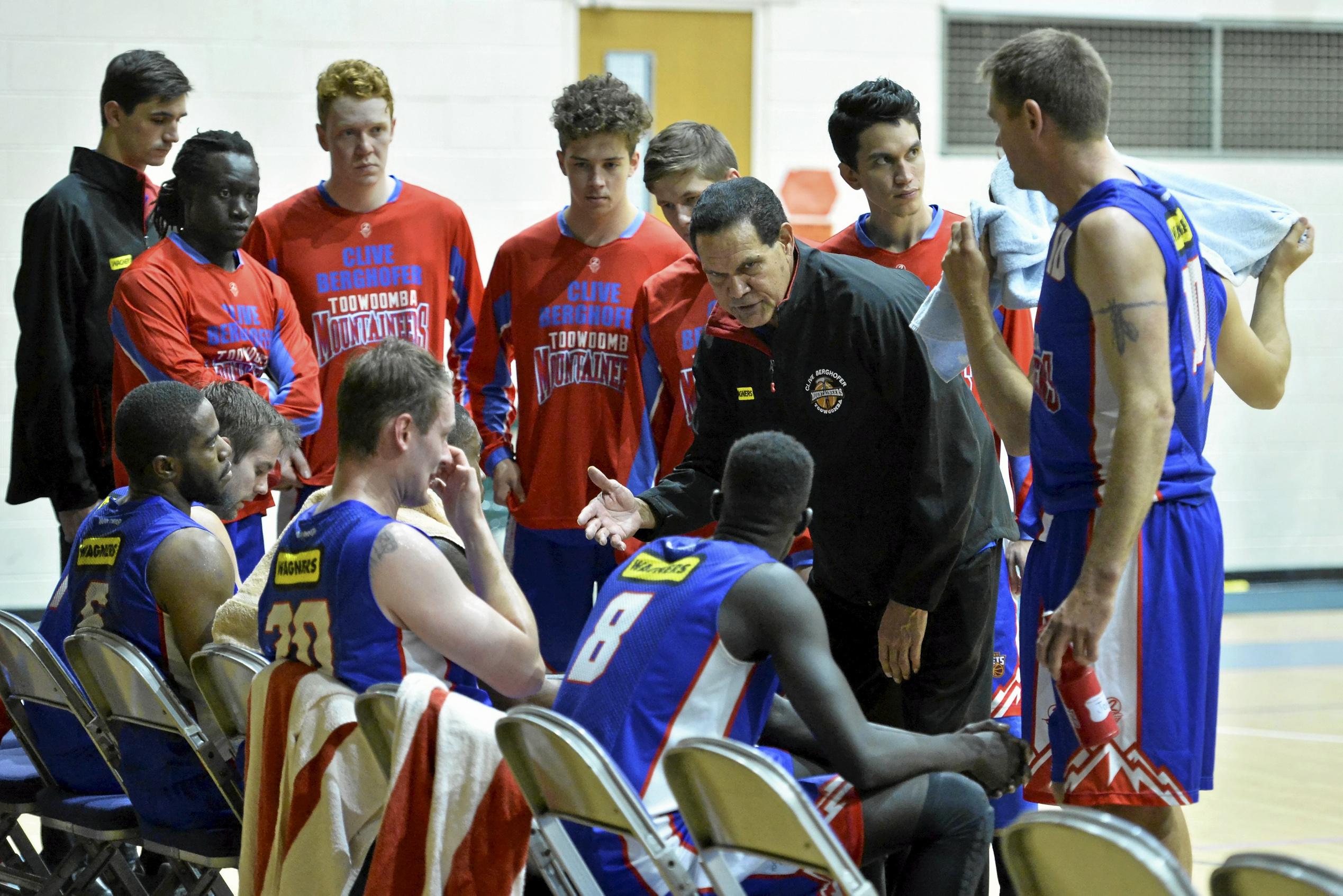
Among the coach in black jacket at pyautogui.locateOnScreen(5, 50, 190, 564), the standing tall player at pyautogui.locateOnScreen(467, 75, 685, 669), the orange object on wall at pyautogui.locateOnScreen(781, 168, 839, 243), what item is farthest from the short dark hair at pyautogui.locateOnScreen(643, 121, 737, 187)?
the orange object on wall at pyautogui.locateOnScreen(781, 168, 839, 243)

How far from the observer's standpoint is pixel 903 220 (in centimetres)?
373

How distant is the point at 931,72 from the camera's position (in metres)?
7.97

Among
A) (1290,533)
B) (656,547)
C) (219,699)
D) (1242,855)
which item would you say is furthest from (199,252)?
(1290,533)

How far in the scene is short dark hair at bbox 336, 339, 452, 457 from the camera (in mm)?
2576

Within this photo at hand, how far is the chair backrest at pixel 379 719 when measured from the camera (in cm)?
221

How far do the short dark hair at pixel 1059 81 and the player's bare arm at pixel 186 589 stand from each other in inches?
69.6

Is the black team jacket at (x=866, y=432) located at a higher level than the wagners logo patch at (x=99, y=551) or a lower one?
higher

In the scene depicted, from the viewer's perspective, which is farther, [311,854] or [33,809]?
[33,809]

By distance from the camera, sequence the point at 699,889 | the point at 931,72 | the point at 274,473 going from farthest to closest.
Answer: the point at 931,72 < the point at 274,473 < the point at 699,889

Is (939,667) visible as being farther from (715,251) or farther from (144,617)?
(144,617)

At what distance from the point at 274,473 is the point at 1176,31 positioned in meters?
6.46

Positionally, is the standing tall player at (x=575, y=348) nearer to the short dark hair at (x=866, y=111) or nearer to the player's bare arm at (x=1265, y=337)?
the short dark hair at (x=866, y=111)

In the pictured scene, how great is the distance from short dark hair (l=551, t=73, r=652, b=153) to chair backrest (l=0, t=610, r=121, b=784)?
6.30 ft

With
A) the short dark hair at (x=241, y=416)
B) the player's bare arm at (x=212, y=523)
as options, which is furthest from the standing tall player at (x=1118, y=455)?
the short dark hair at (x=241, y=416)
